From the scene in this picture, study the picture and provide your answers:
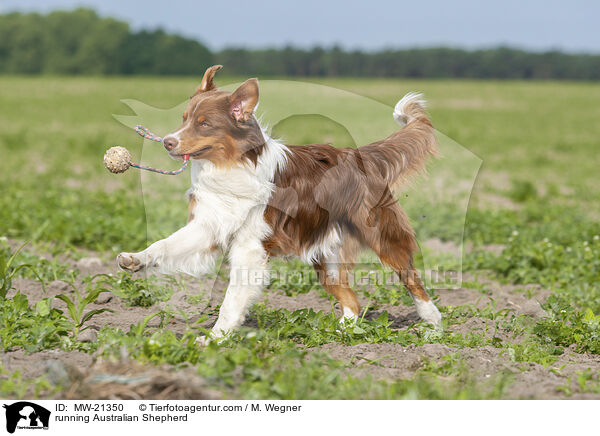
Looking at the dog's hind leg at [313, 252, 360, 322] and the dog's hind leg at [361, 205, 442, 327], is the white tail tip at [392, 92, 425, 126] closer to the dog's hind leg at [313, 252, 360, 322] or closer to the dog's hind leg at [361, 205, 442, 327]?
the dog's hind leg at [361, 205, 442, 327]

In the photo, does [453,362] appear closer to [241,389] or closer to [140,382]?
[241,389]

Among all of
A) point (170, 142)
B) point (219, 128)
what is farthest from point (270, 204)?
point (170, 142)

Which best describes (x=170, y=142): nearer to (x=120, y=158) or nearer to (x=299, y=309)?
(x=120, y=158)

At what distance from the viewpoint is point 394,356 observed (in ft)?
14.1

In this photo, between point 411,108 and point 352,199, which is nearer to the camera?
point 352,199

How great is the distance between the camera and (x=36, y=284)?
19.3 ft

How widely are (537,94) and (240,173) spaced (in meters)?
49.2

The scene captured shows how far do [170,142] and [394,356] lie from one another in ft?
6.56

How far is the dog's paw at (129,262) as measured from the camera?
4.19m
